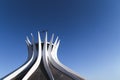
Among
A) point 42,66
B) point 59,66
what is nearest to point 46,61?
point 42,66

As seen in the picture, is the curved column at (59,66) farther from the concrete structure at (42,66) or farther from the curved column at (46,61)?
the curved column at (46,61)

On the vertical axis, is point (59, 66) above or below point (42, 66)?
above

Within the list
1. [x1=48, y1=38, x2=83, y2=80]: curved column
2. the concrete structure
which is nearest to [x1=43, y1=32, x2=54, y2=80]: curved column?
the concrete structure

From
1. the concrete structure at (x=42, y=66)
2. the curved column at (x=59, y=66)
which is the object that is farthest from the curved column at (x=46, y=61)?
the curved column at (x=59, y=66)

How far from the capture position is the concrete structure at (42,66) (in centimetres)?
2151

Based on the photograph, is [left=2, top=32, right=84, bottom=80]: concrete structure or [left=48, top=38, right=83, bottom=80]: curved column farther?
[left=48, top=38, right=83, bottom=80]: curved column

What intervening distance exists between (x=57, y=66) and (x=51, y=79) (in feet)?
13.8

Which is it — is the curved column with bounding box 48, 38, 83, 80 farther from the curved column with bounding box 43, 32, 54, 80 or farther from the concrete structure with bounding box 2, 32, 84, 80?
the curved column with bounding box 43, 32, 54, 80

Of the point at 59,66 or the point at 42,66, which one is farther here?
the point at 42,66

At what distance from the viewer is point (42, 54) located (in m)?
26.9

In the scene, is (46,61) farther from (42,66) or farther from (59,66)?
(59,66)

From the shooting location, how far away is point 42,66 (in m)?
24.4

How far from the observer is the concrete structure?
21.5 m

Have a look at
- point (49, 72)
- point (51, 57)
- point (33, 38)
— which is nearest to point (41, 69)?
point (49, 72)
